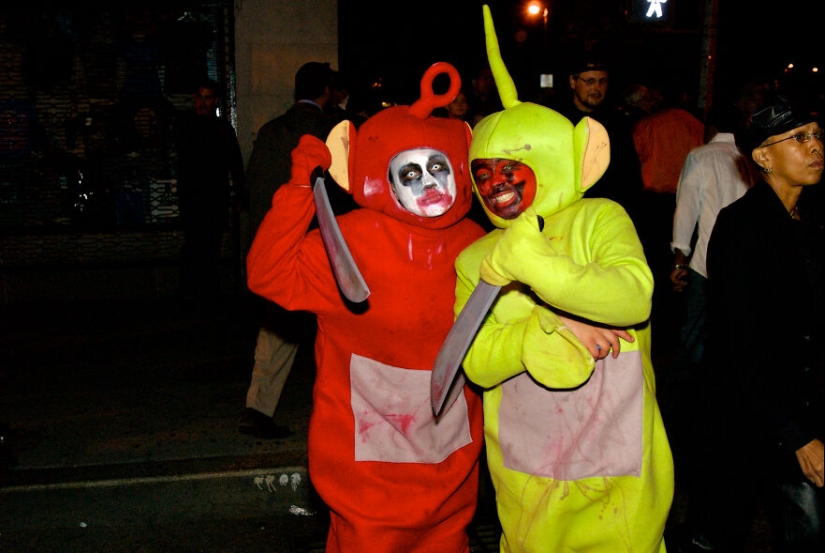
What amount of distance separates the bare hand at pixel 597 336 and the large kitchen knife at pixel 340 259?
0.57 meters

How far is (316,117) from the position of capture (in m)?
4.98

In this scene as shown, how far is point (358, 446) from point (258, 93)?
5417mm

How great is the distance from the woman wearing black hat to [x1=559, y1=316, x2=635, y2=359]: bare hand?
0.56 m

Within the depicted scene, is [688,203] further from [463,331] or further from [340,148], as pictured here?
[463,331]

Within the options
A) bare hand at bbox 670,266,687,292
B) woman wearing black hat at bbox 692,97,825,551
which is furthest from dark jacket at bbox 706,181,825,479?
bare hand at bbox 670,266,687,292

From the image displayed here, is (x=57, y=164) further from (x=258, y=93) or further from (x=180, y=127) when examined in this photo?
(x=258, y=93)

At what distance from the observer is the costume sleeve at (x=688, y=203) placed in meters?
4.70

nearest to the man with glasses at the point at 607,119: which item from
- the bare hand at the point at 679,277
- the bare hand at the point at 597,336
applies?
the bare hand at the point at 679,277

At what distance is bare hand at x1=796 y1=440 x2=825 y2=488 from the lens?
8.63 ft

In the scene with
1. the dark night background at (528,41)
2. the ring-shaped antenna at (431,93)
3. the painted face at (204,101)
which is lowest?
the ring-shaped antenna at (431,93)

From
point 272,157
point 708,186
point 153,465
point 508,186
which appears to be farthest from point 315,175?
point 708,186

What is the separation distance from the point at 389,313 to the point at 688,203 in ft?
8.02

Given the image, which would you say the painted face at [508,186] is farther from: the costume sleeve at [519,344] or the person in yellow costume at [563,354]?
the costume sleeve at [519,344]

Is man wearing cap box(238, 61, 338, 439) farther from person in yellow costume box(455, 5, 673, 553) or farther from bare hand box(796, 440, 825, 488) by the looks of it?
bare hand box(796, 440, 825, 488)
